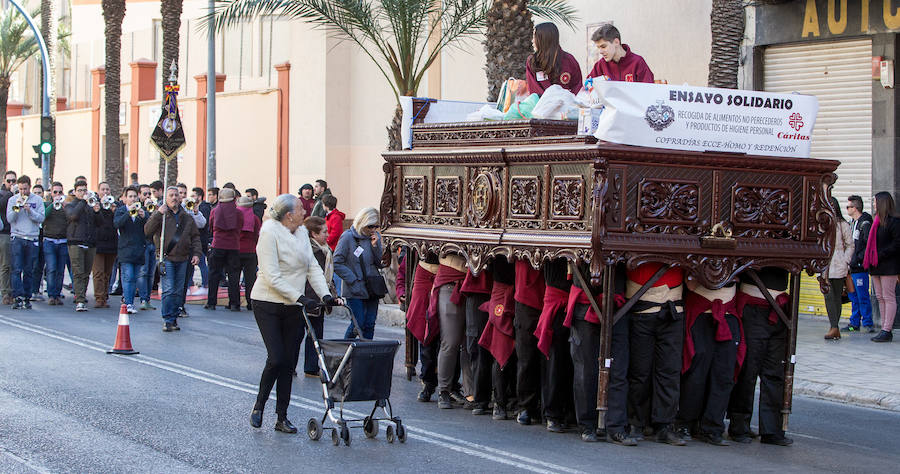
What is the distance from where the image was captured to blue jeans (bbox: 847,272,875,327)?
54.2 feet

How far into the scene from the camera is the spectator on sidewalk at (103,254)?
19.7 metres

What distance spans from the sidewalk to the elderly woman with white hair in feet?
14.3

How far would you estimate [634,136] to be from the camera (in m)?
8.93

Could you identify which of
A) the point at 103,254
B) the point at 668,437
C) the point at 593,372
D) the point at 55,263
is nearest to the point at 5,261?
the point at 55,263

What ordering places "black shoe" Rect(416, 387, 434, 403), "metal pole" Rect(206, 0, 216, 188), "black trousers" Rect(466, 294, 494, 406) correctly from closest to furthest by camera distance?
"black trousers" Rect(466, 294, 494, 406), "black shoe" Rect(416, 387, 434, 403), "metal pole" Rect(206, 0, 216, 188)

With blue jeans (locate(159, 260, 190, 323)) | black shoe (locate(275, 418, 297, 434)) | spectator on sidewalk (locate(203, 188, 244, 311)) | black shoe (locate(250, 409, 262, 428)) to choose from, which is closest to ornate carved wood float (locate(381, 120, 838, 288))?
black shoe (locate(275, 418, 297, 434))

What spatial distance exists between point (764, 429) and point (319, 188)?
44.1 feet

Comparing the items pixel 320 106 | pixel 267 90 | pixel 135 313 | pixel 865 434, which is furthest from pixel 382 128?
pixel 865 434

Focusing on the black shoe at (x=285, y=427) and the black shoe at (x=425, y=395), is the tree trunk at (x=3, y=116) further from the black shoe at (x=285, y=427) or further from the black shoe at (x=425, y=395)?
the black shoe at (x=285, y=427)

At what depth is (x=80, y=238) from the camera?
19.4 metres

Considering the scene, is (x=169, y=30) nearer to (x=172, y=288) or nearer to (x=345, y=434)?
(x=172, y=288)

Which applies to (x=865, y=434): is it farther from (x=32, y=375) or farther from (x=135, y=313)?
(x=135, y=313)

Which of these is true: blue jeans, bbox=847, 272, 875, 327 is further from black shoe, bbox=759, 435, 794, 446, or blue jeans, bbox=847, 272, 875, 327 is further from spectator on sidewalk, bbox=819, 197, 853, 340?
black shoe, bbox=759, 435, 794, 446

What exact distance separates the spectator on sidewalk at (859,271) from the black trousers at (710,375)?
24.2ft
